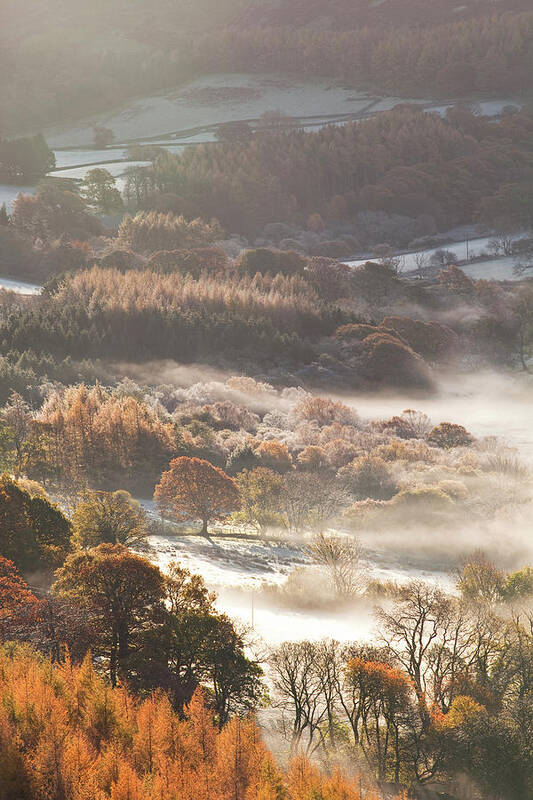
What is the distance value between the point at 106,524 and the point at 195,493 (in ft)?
26.7

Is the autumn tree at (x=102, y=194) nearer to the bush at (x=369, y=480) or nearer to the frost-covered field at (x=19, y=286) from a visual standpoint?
the frost-covered field at (x=19, y=286)

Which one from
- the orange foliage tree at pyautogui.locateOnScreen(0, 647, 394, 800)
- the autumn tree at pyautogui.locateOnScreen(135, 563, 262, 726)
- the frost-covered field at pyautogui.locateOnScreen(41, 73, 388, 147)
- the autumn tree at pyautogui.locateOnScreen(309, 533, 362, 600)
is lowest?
the orange foliage tree at pyautogui.locateOnScreen(0, 647, 394, 800)

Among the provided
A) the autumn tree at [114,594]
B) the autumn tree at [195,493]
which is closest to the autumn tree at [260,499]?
the autumn tree at [195,493]

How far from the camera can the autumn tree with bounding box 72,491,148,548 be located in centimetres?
3028

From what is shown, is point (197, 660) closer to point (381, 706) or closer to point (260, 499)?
point (381, 706)

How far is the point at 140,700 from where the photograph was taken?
74.3ft

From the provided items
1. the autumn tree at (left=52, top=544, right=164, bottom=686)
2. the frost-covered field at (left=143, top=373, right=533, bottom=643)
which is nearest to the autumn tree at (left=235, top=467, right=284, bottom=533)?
the frost-covered field at (left=143, top=373, right=533, bottom=643)

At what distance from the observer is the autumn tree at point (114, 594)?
24.5 metres

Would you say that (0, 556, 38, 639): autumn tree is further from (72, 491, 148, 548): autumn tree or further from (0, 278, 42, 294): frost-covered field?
(0, 278, 42, 294): frost-covered field

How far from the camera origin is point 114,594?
24969 millimetres

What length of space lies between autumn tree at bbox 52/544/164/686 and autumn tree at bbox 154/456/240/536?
12.3 m

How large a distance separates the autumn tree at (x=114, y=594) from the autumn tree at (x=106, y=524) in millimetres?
4214

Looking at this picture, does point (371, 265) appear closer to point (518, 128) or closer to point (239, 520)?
point (239, 520)

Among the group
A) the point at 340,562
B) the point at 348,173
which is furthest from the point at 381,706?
the point at 348,173
